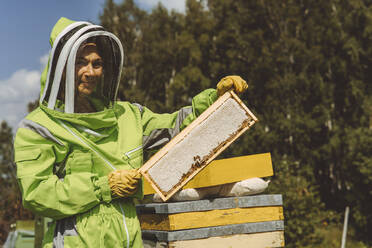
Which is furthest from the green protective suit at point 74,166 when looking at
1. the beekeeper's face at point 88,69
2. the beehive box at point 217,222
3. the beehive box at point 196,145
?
the beehive box at point 217,222

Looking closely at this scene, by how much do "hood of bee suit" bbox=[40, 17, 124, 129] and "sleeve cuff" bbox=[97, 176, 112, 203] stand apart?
29 cm

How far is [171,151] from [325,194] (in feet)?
42.5

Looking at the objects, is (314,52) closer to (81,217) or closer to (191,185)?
(191,185)

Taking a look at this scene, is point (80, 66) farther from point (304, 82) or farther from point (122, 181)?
point (304, 82)

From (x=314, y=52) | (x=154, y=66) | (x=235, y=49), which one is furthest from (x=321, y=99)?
(x=154, y=66)

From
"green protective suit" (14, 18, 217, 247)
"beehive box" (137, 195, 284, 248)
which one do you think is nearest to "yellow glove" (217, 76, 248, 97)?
"green protective suit" (14, 18, 217, 247)

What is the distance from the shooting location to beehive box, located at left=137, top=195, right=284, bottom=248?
9.89 feet

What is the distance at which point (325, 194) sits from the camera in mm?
13719

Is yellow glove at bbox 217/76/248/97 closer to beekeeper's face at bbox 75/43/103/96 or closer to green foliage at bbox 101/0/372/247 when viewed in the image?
beekeeper's face at bbox 75/43/103/96

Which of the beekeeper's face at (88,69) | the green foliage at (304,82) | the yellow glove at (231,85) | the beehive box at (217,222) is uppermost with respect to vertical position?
the green foliage at (304,82)

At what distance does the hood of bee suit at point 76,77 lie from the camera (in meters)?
2.02

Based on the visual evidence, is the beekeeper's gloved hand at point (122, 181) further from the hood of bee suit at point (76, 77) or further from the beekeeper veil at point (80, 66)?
the beekeeper veil at point (80, 66)

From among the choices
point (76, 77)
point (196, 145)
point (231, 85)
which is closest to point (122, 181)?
point (196, 145)

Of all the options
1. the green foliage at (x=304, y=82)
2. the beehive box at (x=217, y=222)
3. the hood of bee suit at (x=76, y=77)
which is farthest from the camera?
the green foliage at (x=304, y=82)
